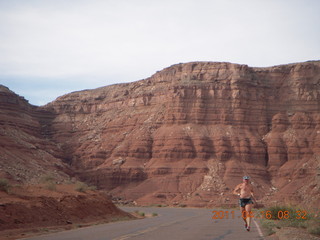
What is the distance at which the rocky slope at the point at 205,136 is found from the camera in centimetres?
8212

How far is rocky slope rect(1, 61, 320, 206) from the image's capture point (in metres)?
82.1

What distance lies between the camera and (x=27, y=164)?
76.6 meters

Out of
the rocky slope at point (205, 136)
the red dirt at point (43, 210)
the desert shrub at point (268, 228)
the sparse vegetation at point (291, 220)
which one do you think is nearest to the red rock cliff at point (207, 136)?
the rocky slope at point (205, 136)

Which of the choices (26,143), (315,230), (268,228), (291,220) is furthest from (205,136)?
(315,230)

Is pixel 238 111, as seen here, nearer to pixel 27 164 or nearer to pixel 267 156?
pixel 267 156

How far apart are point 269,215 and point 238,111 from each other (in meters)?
62.5

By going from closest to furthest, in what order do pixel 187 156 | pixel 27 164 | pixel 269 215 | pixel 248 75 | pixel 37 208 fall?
pixel 37 208, pixel 269 215, pixel 27 164, pixel 187 156, pixel 248 75

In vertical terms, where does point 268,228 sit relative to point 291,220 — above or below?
above

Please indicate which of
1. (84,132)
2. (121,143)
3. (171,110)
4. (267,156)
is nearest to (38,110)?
(84,132)

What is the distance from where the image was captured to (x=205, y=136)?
89.8 metres

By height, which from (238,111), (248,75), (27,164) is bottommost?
(27,164)

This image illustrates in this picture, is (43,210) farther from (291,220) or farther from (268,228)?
(291,220)

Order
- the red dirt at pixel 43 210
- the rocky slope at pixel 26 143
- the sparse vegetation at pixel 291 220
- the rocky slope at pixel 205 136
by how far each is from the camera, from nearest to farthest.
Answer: the sparse vegetation at pixel 291 220 → the red dirt at pixel 43 210 → the rocky slope at pixel 26 143 → the rocky slope at pixel 205 136

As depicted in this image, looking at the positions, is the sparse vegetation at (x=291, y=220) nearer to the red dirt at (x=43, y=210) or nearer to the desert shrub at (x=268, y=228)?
the desert shrub at (x=268, y=228)
